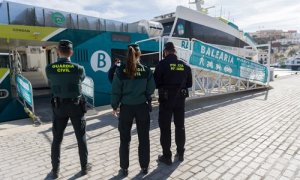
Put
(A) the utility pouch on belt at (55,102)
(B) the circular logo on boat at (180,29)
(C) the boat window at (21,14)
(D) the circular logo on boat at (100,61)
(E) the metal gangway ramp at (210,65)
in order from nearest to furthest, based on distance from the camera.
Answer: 1. (A) the utility pouch on belt at (55,102)
2. (E) the metal gangway ramp at (210,65)
3. (D) the circular logo on boat at (100,61)
4. (C) the boat window at (21,14)
5. (B) the circular logo on boat at (180,29)

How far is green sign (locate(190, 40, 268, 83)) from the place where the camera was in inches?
307

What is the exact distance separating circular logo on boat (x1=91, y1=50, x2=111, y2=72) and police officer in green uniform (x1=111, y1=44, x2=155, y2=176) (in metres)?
5.34

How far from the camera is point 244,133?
501 cm

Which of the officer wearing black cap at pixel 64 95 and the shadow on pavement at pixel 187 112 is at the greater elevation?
the officer wearing black cap at pixel 64 95

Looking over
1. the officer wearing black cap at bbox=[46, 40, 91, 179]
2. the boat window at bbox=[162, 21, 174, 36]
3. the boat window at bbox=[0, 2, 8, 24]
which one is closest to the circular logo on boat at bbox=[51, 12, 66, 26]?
the boat window at bbox=[0, 2, 8, 24]

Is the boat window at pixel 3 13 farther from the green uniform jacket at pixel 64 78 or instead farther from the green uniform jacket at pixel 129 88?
the green uniform jacket at pixel 129 88

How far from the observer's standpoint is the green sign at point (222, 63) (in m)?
7.81

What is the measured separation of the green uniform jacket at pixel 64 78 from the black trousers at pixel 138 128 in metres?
0.68

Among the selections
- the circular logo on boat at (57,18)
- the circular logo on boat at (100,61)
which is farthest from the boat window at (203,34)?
the circular logo on boat at (57,18)

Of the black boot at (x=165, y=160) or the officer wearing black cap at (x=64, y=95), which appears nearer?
the officer wearing black cap at (x=64, y=95)

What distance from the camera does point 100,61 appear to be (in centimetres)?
839

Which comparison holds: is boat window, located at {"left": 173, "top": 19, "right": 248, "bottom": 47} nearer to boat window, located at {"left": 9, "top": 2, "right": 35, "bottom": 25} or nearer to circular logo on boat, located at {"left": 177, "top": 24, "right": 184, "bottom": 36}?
circular logo on boat, located at {"left": 177, "top": 24, "right": 184, "bottom": 36}

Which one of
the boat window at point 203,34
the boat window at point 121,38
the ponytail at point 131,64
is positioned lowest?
the ponytail at point 131,64

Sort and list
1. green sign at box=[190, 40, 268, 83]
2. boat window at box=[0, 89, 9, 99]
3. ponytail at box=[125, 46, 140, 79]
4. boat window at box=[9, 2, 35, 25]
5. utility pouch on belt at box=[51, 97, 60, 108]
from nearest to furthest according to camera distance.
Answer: ponytail at box=[125, 46, 140, 79]
utility pouch on belt at box=[51, 97, 60, 108]
boat window at box=[0, 89, 9, 99]
green sign at box=[190, 40, 268, 83]
boat window at box=[9, 2, 35, 25]
